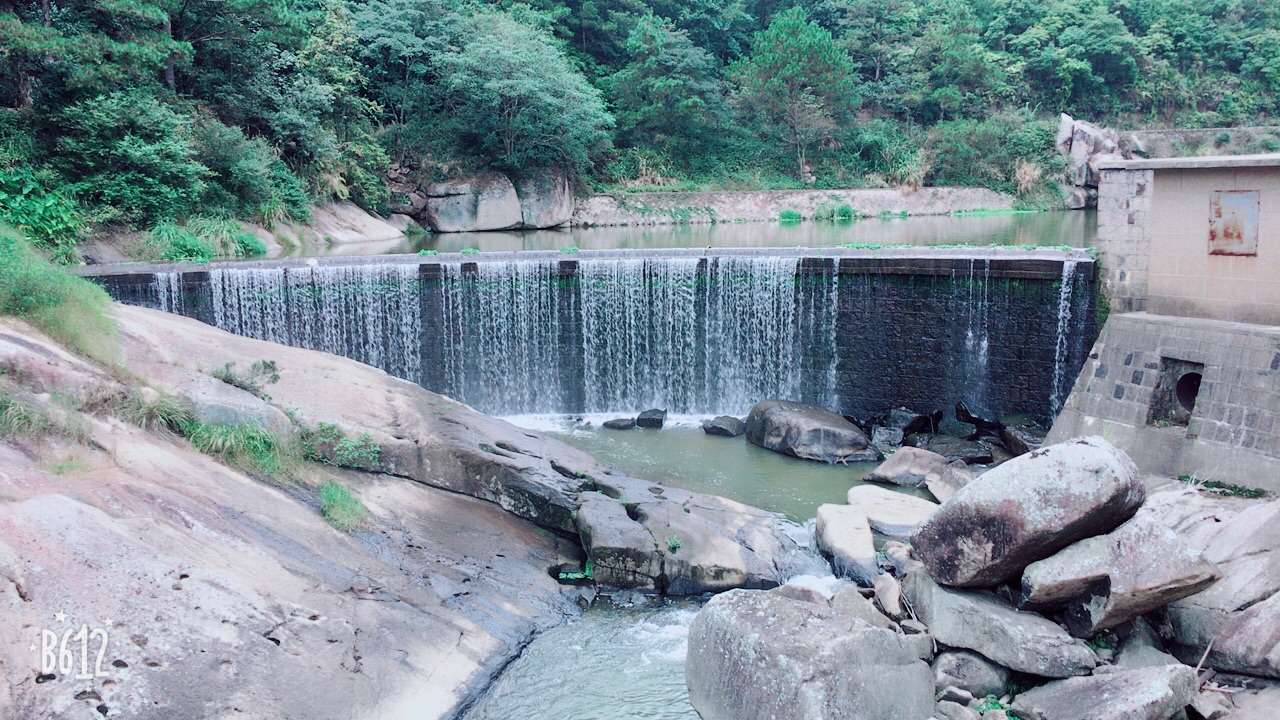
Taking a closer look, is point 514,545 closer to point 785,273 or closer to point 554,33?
point 785,273

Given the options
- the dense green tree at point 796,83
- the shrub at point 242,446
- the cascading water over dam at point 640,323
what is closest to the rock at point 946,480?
the cascading water over dam at point 640,323

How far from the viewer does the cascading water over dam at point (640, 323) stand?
1185 centimetres

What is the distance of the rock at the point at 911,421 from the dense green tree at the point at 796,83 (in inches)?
902

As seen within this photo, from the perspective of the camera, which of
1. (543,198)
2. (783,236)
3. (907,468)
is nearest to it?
(907,468)

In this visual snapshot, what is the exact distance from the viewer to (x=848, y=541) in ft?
25.6

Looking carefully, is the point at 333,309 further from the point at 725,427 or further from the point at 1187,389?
the point at 1187,389

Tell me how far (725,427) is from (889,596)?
19.0 feet

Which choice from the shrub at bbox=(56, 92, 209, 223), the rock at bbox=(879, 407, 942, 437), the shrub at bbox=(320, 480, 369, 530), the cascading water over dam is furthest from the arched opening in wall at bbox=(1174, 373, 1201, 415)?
the shrub at bbox=(56, 92, 209, 223)

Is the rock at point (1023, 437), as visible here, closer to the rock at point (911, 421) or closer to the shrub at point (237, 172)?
the rock at point (911, 421)

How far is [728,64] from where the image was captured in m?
38.9

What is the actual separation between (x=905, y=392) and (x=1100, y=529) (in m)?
6.61

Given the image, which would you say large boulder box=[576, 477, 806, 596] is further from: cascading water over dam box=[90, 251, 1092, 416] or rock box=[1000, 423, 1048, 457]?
cascading water over dam box=[90, 251, 1092, 416]

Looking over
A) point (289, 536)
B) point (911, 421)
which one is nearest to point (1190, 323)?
point (911, 421)

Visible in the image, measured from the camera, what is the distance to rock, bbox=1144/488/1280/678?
5184 mm
